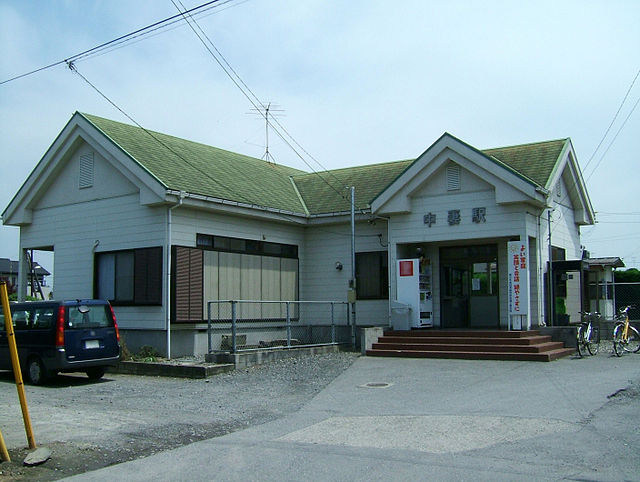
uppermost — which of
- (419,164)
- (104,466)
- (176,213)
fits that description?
(419,164)

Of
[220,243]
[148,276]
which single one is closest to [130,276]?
[148,276]

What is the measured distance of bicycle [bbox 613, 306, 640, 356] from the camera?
1673 centimetres

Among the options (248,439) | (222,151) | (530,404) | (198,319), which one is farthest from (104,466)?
(222,151)

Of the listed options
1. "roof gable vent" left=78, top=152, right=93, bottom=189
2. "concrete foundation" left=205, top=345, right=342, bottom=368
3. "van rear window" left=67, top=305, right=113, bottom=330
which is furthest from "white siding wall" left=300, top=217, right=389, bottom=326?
"van rear window" left=67, top=305, right=113, bottom=330

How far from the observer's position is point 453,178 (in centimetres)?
1909

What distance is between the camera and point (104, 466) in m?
7.73

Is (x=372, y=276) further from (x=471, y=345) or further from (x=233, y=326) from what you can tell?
(x=233, y=326)

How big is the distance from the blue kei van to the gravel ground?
0.48 meters

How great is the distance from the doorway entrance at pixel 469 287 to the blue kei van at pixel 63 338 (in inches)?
386

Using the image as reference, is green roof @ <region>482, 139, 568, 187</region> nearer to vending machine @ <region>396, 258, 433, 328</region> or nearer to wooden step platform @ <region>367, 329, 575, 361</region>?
vending machine @ <region>396, 258, 433, 328</region>

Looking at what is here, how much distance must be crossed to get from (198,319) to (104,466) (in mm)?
10367

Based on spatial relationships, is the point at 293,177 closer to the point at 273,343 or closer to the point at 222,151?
the point at 222,151

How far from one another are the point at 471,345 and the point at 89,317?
904 centimetres

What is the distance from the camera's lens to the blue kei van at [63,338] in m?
14.2
